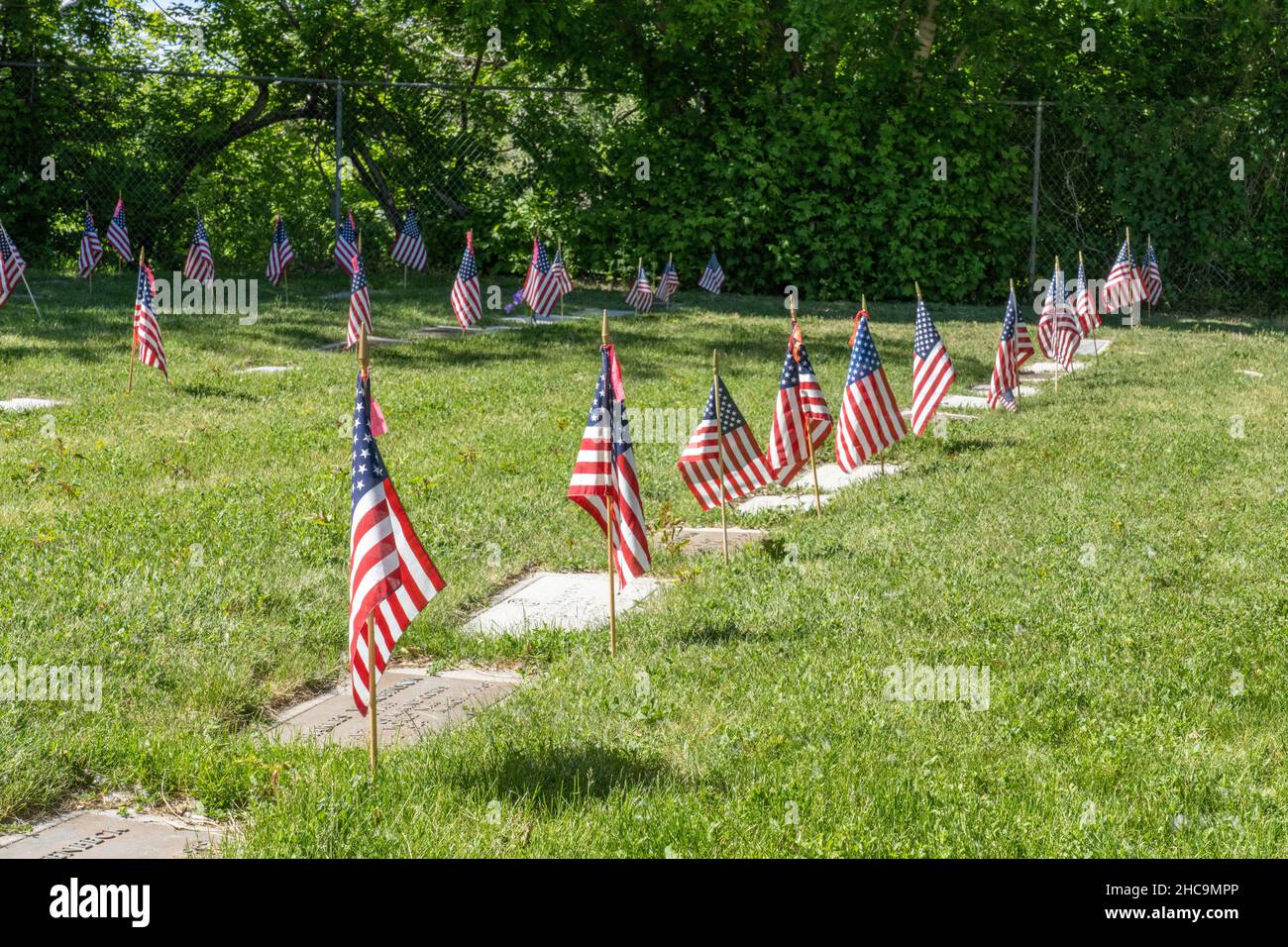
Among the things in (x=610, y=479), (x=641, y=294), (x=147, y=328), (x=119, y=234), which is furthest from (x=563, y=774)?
(x=119, y=234)

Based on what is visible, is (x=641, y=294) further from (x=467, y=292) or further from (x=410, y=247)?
(x=410, y=247)

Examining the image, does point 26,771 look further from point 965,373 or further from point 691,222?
point 691,222

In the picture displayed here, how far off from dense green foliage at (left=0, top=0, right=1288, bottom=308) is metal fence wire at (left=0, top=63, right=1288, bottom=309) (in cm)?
4

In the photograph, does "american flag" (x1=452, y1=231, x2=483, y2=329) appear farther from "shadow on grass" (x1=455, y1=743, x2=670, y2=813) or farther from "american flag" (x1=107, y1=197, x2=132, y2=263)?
"shadow on grass" (x1=455, y1=743, x2=670, y2=813)

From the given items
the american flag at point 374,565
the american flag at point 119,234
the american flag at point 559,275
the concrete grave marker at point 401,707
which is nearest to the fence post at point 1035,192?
the american flag at point 559,275

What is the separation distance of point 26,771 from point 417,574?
141 centimetres

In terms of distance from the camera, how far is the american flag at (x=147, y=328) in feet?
37.3

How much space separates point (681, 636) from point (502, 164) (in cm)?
1818

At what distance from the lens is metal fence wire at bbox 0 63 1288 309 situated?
20844 mm

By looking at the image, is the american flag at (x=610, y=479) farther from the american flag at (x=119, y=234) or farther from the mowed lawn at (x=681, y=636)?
the american flag at (x=119, y=234)

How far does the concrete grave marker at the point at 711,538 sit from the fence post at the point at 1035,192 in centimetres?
1437

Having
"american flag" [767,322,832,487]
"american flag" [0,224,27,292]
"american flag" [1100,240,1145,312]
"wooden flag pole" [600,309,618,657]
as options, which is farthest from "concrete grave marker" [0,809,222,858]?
"american flag" [1100,240,1145,312]

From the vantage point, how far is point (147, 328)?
11414 mm
